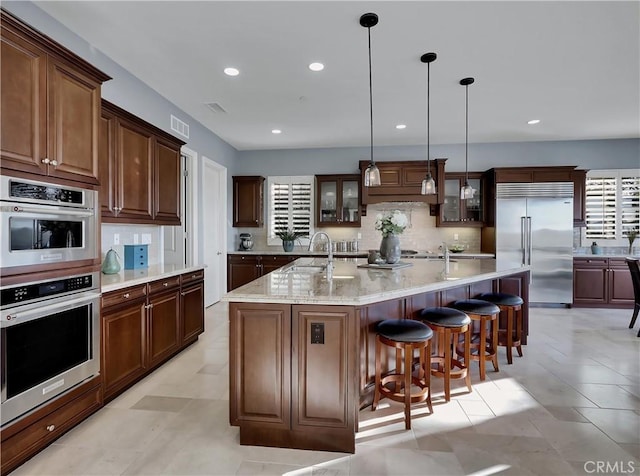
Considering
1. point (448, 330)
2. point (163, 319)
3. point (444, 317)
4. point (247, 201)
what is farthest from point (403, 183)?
point (163, 319)

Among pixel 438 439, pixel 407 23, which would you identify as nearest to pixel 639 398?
pixel 438 439

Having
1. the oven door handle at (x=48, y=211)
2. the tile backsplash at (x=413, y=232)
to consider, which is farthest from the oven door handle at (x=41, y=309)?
the tile backsplash at (x=413, y=232)

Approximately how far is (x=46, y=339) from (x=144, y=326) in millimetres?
908

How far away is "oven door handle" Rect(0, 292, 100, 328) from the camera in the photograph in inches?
65.7

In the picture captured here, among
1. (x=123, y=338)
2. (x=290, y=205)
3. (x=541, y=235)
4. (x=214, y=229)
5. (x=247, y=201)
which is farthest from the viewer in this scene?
(x=290, y=205)

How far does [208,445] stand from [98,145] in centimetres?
205

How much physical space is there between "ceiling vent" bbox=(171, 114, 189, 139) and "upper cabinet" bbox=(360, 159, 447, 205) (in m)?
2.96

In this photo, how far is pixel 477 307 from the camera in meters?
2.91

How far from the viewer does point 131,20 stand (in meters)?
2.59

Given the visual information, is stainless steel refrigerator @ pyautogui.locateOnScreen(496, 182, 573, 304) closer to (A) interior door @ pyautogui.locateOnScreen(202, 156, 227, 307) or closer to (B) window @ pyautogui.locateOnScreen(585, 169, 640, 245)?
(B) window @ pyautogui.locateOnScreen(585, 169, 640, 245)

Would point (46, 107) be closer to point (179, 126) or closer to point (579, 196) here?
point (179, 126)

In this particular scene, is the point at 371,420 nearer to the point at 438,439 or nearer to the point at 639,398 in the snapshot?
the point at 438,439

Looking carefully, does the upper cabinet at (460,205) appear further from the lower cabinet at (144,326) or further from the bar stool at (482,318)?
the lower cabinet at (144,326)

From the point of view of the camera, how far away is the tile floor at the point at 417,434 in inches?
71.4
